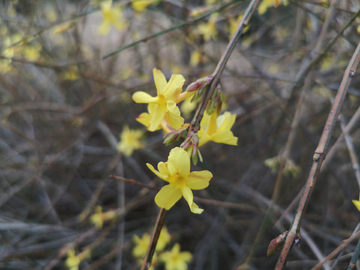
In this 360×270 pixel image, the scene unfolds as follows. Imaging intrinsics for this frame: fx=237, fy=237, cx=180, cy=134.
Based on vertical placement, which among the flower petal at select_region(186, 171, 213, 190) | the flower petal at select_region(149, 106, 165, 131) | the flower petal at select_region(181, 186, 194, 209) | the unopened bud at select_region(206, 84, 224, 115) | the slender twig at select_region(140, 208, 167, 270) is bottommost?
the slender twig at select_region(140, 208, 167, 270)

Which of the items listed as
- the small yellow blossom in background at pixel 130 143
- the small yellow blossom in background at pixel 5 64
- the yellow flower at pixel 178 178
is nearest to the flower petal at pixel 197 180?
the yellow flower at pixel 178 178

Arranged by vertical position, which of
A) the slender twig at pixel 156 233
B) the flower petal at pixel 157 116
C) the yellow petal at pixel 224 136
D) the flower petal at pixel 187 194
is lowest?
the slender twig at pixel 156 233

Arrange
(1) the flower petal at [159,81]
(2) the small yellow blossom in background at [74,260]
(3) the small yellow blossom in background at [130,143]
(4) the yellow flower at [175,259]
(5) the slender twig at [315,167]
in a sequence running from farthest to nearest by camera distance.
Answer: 1. (3) the small yellow blossom in background at [130,143]
2. (4) the yellow flower at [175,259]
3. (2) the small yellow blossom in background at [74,260]
4. (1) the flower petal at [159,81]
5. (5) the slender twig at [315,167]

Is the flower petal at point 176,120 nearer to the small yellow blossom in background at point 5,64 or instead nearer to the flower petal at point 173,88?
the flower petal at point 173,88

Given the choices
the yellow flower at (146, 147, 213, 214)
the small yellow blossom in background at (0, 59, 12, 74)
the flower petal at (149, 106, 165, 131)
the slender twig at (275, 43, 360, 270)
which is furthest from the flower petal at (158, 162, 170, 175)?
the small yellow blossom in background at (0, 59, 12, 74)

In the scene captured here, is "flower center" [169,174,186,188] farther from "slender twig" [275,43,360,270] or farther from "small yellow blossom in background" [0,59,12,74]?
"small yellow blossom in background" [0,59,12,74]


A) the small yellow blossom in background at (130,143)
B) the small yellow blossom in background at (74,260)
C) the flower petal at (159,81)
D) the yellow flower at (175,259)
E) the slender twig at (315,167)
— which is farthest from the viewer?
the small yellow blossom in background at (130,143)

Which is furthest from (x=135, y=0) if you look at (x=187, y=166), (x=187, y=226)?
(x=187, y=226)

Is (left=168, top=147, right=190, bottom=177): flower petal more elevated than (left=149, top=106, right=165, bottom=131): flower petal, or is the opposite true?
(left=149, top=106, right=165, bottom=131): flower petal

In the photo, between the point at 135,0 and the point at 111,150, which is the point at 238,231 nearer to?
the point at 111,150
